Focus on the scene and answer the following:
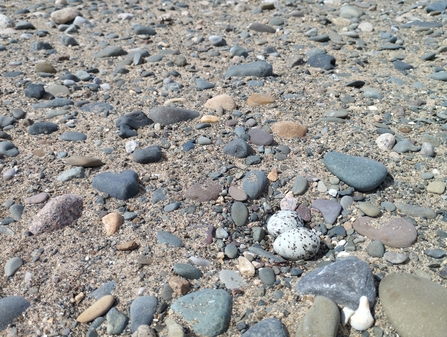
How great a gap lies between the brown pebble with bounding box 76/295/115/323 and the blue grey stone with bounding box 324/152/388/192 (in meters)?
1.24

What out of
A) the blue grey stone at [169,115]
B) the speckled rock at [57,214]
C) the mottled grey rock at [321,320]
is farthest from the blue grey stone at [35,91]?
the mottled grey rock at [321,320]

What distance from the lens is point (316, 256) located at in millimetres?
2129

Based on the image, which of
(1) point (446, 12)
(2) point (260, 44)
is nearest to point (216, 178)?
(2) point (260, 44)

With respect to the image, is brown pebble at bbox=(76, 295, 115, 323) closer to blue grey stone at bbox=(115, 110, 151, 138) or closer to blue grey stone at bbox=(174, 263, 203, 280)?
blue grey stone at bbox=(174, 263, 203, 280)

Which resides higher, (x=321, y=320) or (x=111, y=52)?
(x=111, y=52)

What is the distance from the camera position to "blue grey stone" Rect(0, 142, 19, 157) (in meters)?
2.76

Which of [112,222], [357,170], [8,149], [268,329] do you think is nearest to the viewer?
[268,329]

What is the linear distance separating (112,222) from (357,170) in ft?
3.95

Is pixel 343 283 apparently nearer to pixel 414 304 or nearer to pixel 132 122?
pixel 414 304

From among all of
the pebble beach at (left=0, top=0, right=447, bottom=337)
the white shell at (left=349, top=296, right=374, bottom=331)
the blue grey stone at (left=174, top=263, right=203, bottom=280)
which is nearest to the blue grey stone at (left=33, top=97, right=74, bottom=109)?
the pebble beach at (left=0, top=0, right=447, bottom=337)

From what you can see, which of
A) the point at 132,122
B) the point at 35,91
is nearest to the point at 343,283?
the point at 132,122

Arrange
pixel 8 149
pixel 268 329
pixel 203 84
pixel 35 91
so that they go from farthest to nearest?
pixel 203 84 → pixel 35 91 → pixel 8 149 → pixel 268 329

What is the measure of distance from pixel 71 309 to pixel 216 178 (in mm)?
954

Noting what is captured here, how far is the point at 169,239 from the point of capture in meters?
2.21
